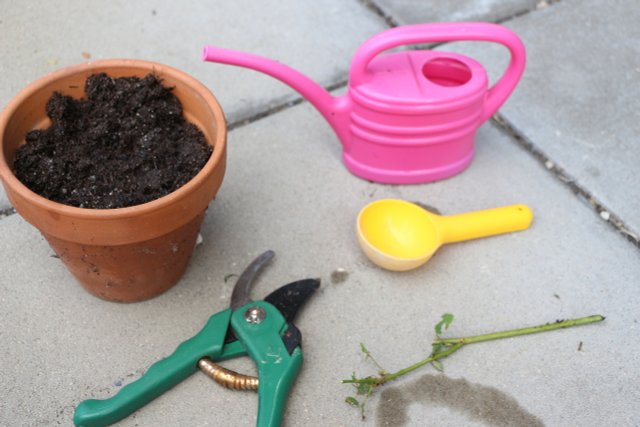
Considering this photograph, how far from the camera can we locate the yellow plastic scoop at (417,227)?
5.04ft

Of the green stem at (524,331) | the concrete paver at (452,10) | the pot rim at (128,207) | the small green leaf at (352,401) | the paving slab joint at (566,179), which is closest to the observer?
the pot rim at (128,207)

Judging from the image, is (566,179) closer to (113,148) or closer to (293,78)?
(293,78)


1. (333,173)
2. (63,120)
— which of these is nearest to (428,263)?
(333,173)

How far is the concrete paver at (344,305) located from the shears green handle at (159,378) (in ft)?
0.13

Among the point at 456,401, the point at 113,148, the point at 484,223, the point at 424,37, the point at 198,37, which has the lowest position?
the point at 456,401

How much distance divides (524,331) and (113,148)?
0.89 metres

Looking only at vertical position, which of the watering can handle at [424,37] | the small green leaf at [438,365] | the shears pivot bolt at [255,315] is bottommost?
the small green leaf at [438,365]

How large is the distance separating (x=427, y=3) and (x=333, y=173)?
0.76 meters

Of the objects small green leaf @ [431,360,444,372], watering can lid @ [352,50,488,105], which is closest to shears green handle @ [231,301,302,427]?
small green leaf @ [431,360,444,372]

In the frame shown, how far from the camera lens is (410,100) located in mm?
1538

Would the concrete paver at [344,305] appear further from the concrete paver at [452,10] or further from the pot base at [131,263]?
the concrete paver at [452,10]

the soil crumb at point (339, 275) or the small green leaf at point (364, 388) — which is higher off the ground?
the soil crumb at point (339, 275)

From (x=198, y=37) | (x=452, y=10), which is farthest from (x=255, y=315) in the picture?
(x=452, y=10)

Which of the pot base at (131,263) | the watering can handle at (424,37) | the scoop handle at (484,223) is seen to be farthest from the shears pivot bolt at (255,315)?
the watering can handle at (424,37)
